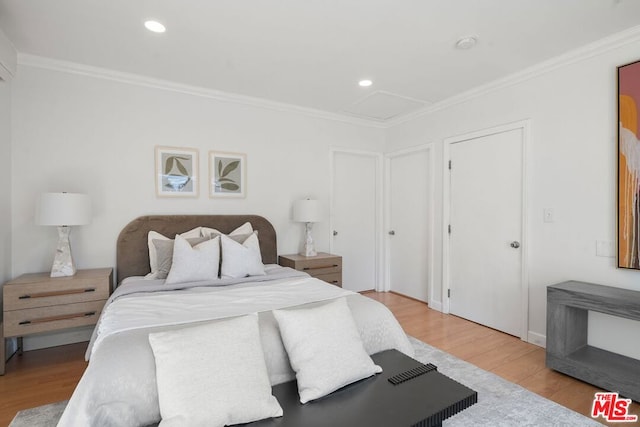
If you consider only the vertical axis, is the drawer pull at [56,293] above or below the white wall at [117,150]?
below

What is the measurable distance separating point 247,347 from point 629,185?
289 cm

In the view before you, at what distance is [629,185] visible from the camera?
2385 millimetres

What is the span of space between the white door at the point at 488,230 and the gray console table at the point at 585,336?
57 centimetres

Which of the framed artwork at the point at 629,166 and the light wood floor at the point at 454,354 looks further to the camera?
the framed artwork at the point at 629,166

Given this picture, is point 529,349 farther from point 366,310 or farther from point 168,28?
point 168,28

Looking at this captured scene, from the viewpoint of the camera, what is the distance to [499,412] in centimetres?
201

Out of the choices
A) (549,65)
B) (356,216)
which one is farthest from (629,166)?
(356,216)

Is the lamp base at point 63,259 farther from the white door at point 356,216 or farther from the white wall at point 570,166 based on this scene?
the white wall at point 570,166

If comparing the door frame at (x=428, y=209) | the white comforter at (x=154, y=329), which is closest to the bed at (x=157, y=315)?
the white comforter at (x=154, y=329)

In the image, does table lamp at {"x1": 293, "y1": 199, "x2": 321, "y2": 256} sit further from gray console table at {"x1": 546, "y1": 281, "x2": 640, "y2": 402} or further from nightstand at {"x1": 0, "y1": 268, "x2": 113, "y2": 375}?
gray console table at {"x1": 546, "y1": 281, "x2": 640, "y2": 402}

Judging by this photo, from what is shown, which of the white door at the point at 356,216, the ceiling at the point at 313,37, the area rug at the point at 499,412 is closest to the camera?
the area rug at the point at 499,412

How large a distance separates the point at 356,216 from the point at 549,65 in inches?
108

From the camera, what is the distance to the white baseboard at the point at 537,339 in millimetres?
2924

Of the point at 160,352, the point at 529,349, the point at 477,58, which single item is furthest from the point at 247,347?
the point at 477,58
